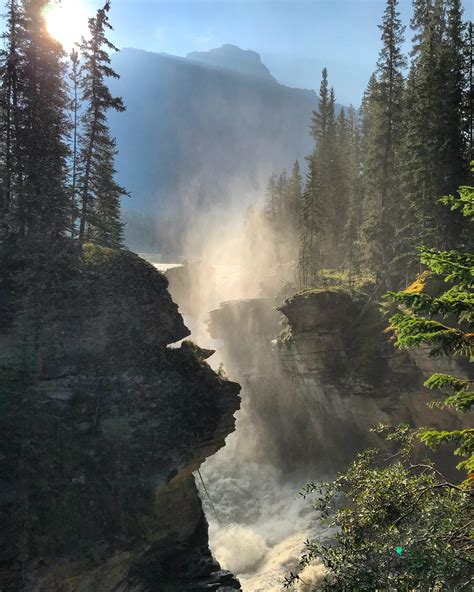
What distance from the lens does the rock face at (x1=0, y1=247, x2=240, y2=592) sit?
38.3 feet

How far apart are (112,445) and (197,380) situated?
13.4 ft

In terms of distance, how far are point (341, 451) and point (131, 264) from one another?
821 inches

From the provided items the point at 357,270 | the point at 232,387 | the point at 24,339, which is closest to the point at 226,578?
the point at 232,387

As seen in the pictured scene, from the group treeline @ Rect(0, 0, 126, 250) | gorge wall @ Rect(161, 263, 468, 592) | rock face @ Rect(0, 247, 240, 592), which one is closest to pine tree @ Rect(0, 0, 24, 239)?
treeline @ Rect(0, 0, 126, 250)

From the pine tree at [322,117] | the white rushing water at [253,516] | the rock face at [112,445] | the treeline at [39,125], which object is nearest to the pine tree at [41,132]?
the treeline at [39,125]

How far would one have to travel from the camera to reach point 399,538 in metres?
7.05

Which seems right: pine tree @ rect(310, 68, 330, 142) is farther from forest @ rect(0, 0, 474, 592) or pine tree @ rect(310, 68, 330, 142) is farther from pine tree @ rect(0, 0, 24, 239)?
pine tree @ rect(0, 0, 24, 239)

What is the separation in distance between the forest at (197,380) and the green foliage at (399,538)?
0.04 meters

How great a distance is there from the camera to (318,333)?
28844 mm

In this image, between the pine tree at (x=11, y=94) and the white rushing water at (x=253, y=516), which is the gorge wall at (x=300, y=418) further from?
the pine tree at (x=11, y=94)

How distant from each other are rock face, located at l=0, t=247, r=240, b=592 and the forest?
0.06 metres

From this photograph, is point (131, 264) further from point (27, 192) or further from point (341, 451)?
point (341, 451)

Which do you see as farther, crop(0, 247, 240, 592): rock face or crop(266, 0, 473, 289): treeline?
crop(266, 0, 473, 289): treeline

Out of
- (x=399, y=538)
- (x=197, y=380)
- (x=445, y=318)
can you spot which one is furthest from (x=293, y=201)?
(x=399, y=538)
